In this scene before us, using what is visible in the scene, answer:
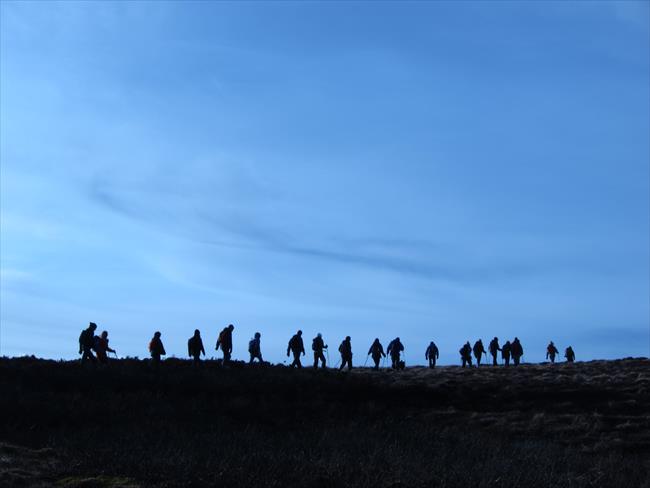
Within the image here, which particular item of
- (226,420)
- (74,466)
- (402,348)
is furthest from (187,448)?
(402,348)

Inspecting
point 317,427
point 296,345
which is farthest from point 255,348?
point 317,427

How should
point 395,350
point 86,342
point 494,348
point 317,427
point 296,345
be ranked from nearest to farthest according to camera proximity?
point 317,427, point 86,342, point 296,345, point 395,350, point 494,348

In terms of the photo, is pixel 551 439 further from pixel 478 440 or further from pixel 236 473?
pixel 236 473

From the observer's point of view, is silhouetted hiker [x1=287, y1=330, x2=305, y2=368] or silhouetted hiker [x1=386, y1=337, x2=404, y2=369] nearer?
silhouetted hiker [x1=287, y1=330, x2=305, y2=368]

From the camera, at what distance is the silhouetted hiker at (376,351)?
4197 cm

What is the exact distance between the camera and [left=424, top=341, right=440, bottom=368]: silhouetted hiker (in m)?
44.8

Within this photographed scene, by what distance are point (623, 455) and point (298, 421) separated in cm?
977

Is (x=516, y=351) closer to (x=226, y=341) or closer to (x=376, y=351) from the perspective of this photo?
(x=376, y=351)

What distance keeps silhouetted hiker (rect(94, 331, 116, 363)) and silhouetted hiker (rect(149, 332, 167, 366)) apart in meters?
1.62

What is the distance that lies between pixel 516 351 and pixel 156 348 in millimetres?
25264

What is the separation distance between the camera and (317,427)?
78.9ft

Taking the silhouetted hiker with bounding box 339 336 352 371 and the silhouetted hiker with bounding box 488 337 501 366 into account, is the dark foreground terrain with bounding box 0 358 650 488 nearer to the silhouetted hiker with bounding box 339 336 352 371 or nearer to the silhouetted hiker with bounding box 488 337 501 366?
the silhouetted hiker with bounding box 339 336 352 371

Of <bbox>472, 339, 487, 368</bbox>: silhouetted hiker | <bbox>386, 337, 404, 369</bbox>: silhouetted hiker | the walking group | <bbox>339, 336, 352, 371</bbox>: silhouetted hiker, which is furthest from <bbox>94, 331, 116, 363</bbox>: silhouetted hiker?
<bbox>472, 339, 487, 368</bbox>: silhouetted hiker

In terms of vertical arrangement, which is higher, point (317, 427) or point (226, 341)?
point (226, 341)
